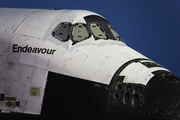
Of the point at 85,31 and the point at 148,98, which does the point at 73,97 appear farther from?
the point at 85,31

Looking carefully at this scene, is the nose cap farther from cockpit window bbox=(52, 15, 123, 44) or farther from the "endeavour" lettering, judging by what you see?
the "endeavour" lettering

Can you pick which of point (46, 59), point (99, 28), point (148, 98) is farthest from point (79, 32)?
point (148, 98)

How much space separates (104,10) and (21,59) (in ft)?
23.2

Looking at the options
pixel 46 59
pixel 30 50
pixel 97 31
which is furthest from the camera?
pixel 97 31

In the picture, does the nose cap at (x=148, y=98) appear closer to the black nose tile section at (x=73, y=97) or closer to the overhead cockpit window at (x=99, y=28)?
the black nose tile section at (x=73, y=97)

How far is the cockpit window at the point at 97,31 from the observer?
4.81 m

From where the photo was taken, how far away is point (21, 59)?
183 inches

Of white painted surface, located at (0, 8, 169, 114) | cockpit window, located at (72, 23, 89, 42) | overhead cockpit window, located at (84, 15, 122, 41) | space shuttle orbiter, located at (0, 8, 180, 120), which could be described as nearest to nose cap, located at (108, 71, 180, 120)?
space shuttle orbiter, located at (0, 8, 180, 120)

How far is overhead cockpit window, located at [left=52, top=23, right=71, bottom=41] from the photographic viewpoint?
15.2 ft

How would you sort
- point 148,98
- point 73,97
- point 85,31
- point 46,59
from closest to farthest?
point 148,98, point 73,97, point 46,59, point 85,31

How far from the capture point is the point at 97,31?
4.91 meters

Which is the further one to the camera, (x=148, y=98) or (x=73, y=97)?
(x=73, y=97)

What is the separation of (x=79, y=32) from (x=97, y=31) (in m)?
0.38

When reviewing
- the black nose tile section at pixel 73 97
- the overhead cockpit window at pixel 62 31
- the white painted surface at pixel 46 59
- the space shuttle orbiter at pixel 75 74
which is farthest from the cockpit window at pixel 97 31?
the black nose tile section at pixel 73 97
